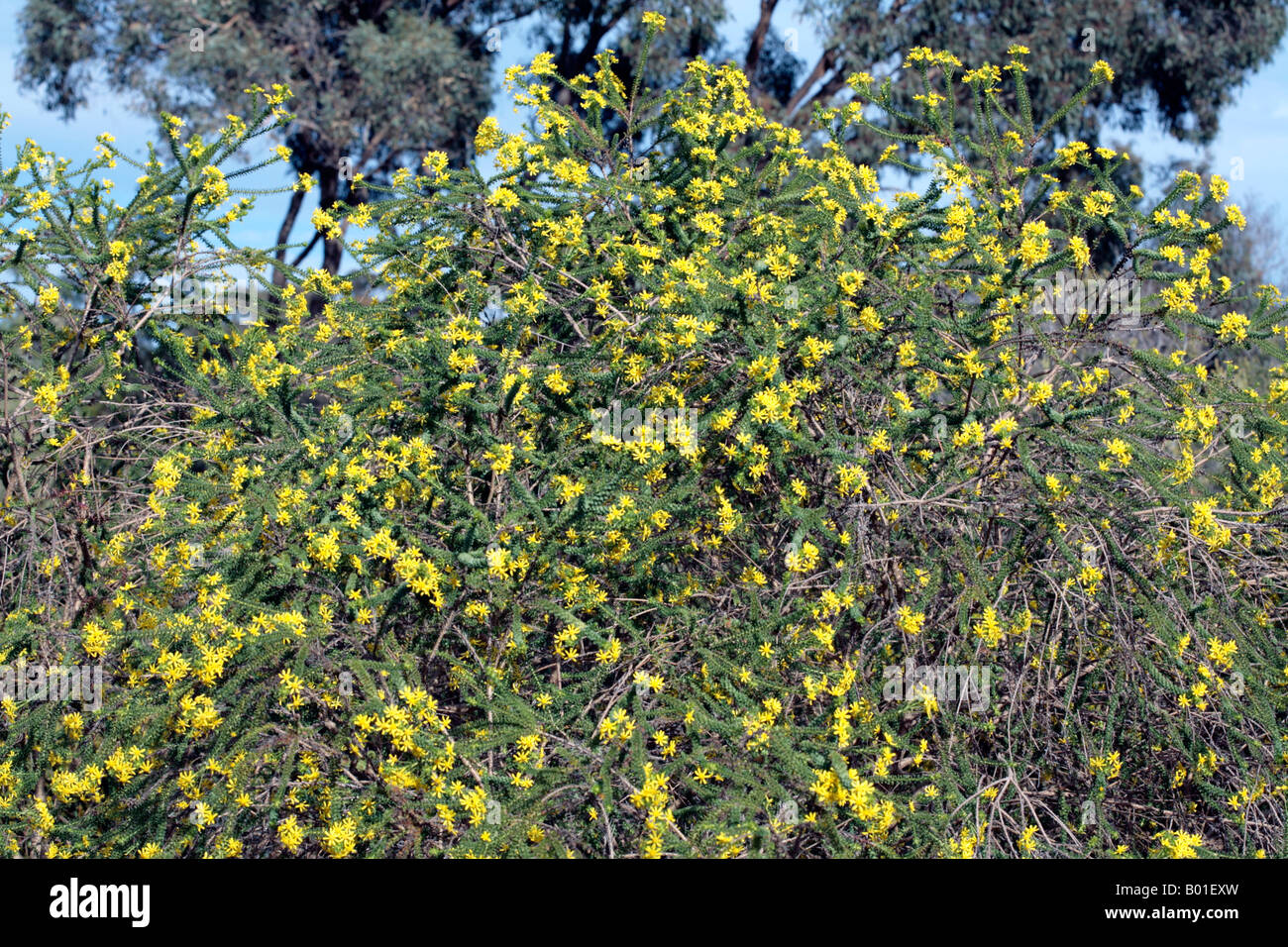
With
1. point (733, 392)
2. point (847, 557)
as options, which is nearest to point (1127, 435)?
point (847, 557)

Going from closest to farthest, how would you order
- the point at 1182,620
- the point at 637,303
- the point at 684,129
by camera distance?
the point at 1182,620
the point at 637,303
the point at 684,129

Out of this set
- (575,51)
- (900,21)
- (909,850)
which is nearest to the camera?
(909,850)

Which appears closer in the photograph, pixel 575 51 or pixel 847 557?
pixel 847 557

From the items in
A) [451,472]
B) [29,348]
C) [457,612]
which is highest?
[29,348]

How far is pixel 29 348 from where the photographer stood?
469cm

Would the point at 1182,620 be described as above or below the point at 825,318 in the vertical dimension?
below

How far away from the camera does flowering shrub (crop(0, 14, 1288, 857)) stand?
131 inches

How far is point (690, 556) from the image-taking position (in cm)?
374

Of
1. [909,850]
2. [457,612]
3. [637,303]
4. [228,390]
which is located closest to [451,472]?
[457,612]

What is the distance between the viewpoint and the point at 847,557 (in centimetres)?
348

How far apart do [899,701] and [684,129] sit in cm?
224

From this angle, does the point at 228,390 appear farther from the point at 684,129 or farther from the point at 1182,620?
the point at 1182,620

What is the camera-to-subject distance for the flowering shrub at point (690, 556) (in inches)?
131

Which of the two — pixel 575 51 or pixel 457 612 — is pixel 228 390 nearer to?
pixel 457 612
